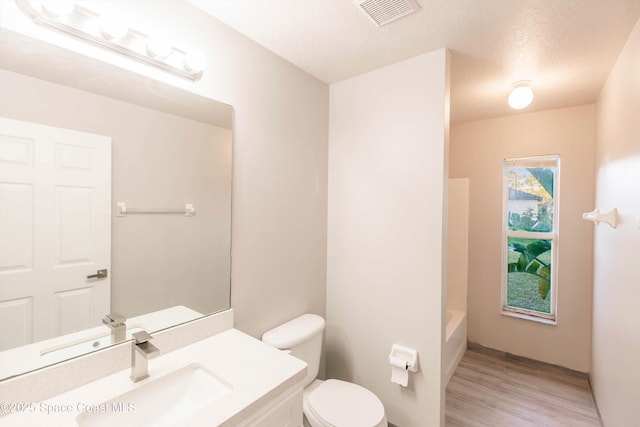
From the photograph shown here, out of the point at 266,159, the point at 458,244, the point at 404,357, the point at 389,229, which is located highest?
the point at 266,159

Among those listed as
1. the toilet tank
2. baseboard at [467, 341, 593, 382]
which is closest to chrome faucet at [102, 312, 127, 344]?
the toilet tank

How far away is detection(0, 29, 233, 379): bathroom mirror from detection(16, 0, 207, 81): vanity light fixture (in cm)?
8

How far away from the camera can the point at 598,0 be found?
49.0 inches

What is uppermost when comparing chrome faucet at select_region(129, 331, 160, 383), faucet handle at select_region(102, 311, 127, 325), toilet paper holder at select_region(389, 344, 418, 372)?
faucet handle at select_region(102, 311, 127, 325)

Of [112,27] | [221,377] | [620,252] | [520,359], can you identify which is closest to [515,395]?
[520,359]

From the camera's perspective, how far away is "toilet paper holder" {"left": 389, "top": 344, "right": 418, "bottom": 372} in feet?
5.62

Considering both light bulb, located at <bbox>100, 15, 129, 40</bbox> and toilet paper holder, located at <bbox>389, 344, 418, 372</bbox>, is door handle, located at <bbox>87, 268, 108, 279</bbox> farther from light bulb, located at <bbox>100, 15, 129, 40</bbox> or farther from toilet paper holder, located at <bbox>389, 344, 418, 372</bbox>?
toilet paper holder, located at <bbox>389, 344, 418, 372</bbox>

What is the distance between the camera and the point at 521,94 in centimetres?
203

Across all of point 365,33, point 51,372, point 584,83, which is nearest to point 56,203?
point 51,372

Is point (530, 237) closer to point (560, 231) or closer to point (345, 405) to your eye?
point (560, 231)

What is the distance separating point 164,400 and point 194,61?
141cm

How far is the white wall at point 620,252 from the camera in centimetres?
→ 138

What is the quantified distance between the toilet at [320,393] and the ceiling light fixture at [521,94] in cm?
210

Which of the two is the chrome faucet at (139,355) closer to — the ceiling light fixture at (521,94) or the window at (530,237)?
the ceiling light fixture at (521,94)
